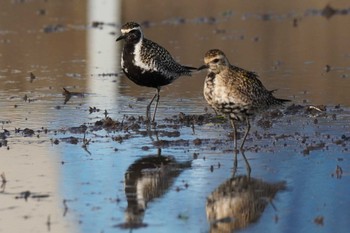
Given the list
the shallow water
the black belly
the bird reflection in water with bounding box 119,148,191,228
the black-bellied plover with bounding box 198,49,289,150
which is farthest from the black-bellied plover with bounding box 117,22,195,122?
the bird reflection in water with bounding box 119,148,191,228

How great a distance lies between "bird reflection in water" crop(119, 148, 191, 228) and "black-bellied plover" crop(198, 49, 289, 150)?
918 mm

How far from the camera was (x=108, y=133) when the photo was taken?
504 inches

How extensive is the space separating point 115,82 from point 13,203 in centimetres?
852

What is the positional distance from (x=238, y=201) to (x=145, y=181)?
133 centimetres

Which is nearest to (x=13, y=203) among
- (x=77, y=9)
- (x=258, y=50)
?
(x=258, y=50)

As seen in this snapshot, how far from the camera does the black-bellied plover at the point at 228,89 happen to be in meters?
11.5

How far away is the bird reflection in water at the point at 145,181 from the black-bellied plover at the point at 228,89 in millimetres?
918

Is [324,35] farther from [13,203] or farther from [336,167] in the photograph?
[13,203]

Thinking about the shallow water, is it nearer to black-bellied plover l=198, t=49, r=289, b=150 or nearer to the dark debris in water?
the dark debris in water

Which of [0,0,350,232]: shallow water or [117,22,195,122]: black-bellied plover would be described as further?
[117,22,195,122]: black-bellied plover

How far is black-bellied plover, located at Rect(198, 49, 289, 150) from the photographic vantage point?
1146 cm

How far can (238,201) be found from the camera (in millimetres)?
9305

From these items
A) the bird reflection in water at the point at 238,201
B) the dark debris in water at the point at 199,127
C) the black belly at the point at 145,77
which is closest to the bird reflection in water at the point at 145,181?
the bird reflection in water at the point at 238,201

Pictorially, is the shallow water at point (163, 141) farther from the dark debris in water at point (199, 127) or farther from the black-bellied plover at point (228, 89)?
the black-bellied plover at point (228, 89)
